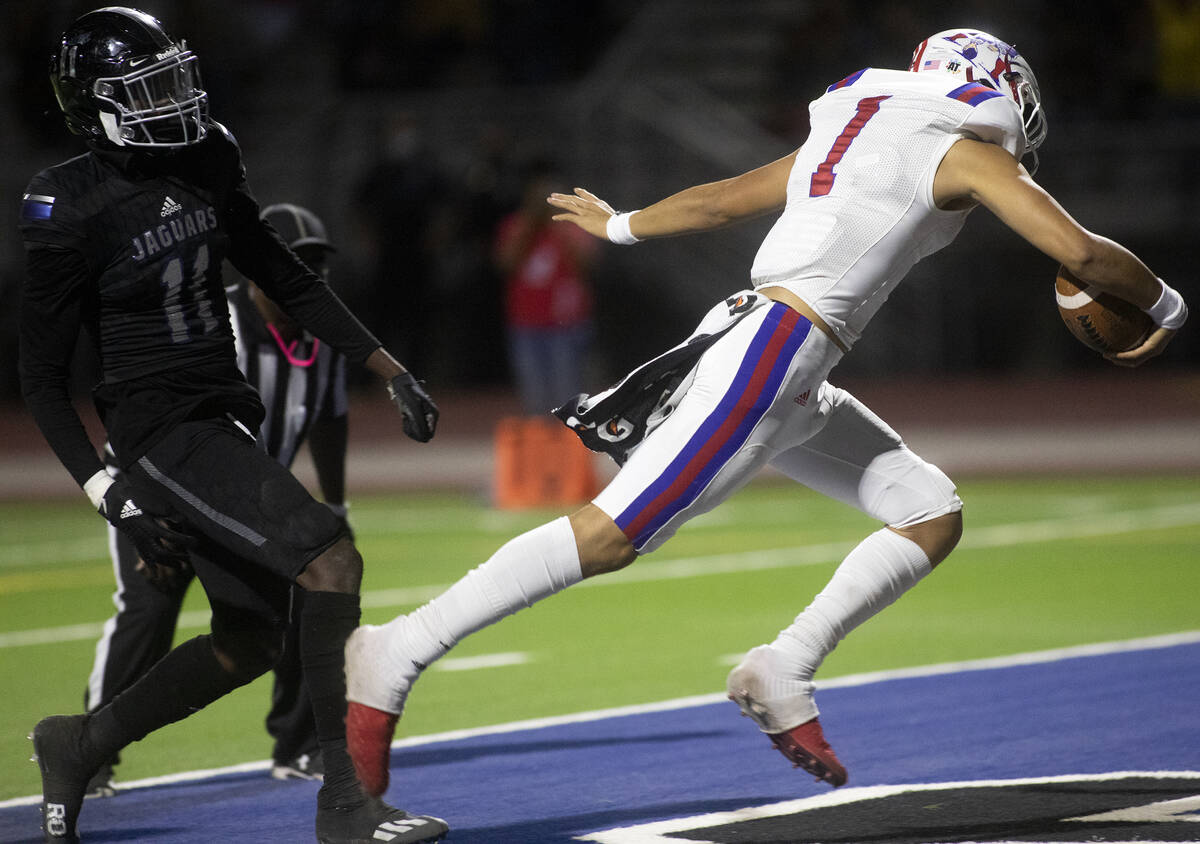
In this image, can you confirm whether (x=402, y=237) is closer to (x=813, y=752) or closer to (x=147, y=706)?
(x=147, y=706)

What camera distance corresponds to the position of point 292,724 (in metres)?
6.09

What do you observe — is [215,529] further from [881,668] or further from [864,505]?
[881,668]

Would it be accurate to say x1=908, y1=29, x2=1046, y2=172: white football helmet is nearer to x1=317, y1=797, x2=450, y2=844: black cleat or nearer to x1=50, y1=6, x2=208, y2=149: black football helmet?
x1=50, y1=6, x2=208, y2=149: black football helmet

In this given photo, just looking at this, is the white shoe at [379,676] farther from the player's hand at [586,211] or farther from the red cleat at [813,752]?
the player's hand at [586,211]

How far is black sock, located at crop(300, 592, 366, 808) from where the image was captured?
4707 mm

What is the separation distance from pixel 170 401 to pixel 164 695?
842 mm

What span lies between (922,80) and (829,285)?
64cm

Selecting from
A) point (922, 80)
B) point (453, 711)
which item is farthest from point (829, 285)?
point (453, 711)

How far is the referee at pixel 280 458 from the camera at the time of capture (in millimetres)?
5977

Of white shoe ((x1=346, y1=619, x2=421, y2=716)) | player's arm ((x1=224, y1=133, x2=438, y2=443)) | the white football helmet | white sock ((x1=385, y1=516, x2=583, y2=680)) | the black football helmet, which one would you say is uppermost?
the white football helmet

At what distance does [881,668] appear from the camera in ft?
26.0

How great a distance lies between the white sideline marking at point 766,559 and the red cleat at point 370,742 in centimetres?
501

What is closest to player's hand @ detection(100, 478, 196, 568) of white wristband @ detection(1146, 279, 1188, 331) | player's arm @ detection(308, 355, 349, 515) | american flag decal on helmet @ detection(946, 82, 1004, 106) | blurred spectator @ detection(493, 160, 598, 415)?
player's arm @ detection(308, 355, 349, 515)

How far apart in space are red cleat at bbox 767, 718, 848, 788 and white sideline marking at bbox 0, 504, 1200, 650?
17.1ft
